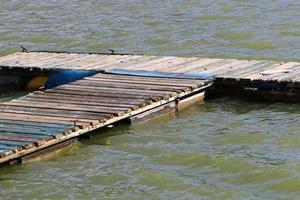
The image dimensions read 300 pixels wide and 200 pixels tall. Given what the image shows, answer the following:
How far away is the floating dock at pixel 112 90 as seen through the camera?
1339cm

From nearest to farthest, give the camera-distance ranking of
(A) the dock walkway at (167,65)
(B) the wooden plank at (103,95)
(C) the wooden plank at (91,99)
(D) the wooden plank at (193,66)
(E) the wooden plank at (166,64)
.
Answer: (C) the wooden plank at (91,99) < (B) the wooden plank at (103,95) < (A) the dock walkway at (167,65) < (D) the wooden plank at (193,66) < (E) the wooden plank at (166,64)

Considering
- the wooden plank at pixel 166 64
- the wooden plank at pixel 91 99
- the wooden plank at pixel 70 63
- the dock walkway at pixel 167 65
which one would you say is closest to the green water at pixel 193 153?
the wooden plank at pixel 91 99

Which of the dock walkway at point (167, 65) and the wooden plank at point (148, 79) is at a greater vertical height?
the dock walkway at point (167, 65)

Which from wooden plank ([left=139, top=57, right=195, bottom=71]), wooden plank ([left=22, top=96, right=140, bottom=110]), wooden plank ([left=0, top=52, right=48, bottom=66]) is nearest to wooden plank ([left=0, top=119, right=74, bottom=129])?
wooden plank ([left=22, top=96, right=140, bottom=110])

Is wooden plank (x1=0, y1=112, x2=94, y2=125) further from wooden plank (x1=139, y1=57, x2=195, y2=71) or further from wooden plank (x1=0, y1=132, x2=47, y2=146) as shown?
wooden plank (x1=139, y1=57, x2=195, y2=71)

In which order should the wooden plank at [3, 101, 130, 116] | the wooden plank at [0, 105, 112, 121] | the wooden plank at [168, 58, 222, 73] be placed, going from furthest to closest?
the wooden plank at [168, 58, 222, 73]
the wooden plank at [3, 101, 130, 116]
the wooden plank at [0, 105, 112, 121]

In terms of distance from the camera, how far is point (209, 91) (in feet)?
53.9

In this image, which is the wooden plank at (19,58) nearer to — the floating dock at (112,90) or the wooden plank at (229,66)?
the floating dock at (112,90)

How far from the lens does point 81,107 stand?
1473 cm

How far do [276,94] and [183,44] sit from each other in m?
5.85

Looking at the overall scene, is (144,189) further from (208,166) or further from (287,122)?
(287,122)

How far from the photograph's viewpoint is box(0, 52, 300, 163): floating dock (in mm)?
13391

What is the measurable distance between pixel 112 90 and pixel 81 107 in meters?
1.15

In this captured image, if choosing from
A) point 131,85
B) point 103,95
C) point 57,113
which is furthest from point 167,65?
point 57,113
